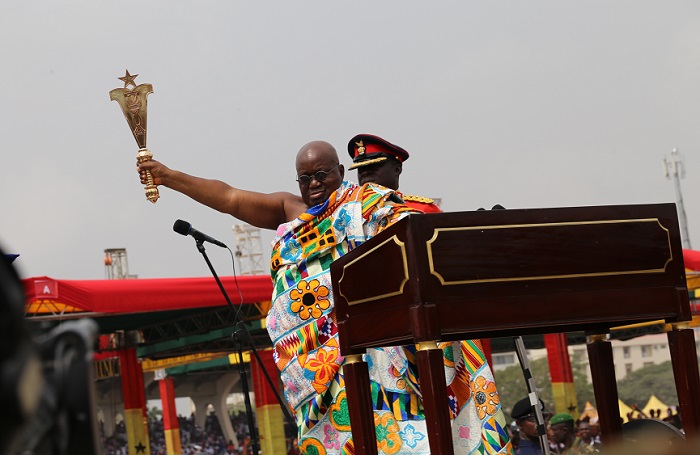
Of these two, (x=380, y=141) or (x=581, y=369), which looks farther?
(x=581, y=369)

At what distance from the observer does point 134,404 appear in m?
18.6

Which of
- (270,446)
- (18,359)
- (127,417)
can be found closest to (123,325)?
(127,417)

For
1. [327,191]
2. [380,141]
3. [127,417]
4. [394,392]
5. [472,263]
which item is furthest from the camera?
[127,417]

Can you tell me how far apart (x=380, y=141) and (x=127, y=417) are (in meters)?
14.5

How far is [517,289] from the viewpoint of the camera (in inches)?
131

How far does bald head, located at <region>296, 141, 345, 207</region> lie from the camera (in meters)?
4.65

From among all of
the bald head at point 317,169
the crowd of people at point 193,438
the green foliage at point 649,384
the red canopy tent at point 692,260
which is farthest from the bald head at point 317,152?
the green foliage at point 649,384

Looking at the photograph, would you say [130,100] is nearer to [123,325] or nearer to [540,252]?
[540,252]

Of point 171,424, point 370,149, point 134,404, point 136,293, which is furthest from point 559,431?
point 171,424

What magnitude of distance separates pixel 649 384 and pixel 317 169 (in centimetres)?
8829

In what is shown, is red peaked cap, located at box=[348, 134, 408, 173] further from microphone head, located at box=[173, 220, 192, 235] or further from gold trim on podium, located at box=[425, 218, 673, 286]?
gold trim on podium, located at box=[425, 218, 673, 286]

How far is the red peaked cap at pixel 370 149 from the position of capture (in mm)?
5211

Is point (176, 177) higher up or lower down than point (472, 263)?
higher up

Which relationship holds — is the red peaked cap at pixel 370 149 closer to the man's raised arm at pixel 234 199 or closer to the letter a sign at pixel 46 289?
the man's raised arm at pixel 234 199
